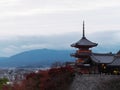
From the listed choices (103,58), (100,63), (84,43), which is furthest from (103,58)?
(84,43)

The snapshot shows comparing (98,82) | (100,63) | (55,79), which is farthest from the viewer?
(100,63)

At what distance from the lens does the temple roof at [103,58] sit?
142 ft

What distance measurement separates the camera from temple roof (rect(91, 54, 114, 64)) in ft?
142

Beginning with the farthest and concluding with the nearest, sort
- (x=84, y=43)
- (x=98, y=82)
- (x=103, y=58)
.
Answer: (x=84, y=43)
(x=103, y=58)
(x=98, y=82)

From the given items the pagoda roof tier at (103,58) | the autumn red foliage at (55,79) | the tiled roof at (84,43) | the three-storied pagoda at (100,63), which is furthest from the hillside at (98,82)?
the tiled roof at (84,43)

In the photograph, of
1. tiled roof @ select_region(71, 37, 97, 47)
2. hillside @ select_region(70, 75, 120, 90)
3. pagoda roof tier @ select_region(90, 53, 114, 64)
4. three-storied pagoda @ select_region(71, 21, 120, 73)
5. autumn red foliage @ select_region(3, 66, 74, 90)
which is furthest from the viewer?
tiled roof @ select_region(71, 37, 97, 47)

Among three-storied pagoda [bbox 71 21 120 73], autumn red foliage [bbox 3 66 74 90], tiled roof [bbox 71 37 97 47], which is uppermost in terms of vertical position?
tiled roof [bbox 71 37 97 47]

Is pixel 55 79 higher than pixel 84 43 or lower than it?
lower

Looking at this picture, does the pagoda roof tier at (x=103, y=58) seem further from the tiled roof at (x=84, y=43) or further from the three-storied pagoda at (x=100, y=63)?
the tiled roof at (x=84, y=43)

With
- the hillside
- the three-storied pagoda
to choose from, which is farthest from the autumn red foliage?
the three-storied pagoda

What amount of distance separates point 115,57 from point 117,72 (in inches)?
56.1

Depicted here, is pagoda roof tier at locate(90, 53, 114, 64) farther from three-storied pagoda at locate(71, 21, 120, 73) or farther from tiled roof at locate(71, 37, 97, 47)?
tiled roof at locate(71, 37, 97, 47)

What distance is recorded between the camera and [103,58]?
44.1 metres

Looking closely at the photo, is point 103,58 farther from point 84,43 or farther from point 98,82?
point 84,43
